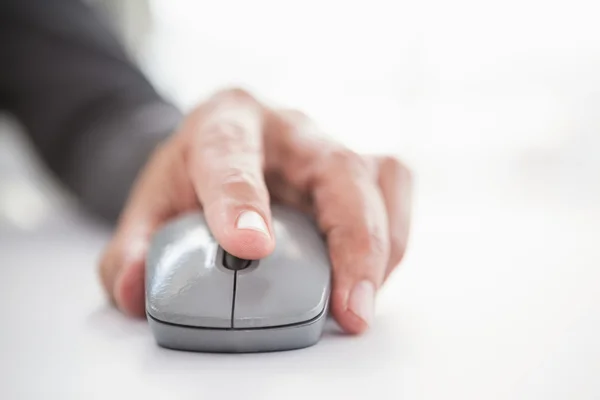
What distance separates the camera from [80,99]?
88 cm

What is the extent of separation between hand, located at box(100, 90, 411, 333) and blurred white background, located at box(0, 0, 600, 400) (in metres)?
0.04

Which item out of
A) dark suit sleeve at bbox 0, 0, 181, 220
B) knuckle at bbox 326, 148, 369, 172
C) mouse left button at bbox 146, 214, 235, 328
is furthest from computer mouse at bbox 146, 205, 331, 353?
dark suit sleeve at bbox 0, 0, 181, 220

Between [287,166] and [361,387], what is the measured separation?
229 millimetres

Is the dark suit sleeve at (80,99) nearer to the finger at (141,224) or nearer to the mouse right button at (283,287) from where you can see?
the finger at (141,224)

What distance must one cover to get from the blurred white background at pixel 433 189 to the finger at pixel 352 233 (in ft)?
0.08

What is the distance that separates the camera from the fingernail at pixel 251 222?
1.38 feet

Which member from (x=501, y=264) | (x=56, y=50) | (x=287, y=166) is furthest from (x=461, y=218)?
(x=56, y=50)

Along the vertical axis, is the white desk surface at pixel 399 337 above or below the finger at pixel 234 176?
below

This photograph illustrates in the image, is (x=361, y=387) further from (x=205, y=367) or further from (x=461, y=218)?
(x=461, y=218)

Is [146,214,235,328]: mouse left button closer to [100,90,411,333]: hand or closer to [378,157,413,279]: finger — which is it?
[100,90,411,333]: hand

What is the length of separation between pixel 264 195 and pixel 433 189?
0.67 meters

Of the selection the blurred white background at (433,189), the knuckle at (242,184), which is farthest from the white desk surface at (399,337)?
the knuckle at (242,184)

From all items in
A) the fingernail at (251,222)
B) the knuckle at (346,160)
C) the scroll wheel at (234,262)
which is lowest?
the scroll wheel at (234,262)

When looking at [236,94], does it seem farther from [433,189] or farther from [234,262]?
[433,189]
